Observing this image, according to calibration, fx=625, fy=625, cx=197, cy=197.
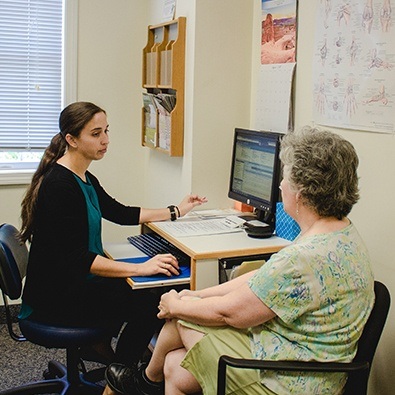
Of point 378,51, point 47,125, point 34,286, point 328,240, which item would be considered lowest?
point 34,286

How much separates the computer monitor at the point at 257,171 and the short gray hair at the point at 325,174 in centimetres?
77

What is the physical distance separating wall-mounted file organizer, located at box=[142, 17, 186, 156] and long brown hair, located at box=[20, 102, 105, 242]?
656 mm

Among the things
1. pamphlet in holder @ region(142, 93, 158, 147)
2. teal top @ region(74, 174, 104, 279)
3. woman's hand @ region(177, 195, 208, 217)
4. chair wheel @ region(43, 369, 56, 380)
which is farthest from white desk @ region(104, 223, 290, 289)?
pamphlet in holder @ region(142, 93, 158, 147)

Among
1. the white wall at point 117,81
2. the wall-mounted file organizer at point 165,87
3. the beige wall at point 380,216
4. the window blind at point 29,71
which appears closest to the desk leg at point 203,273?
the beige wall at point 380,216

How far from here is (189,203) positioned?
2947 millimetres

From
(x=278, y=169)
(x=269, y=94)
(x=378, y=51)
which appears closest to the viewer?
(x=378, y=51)

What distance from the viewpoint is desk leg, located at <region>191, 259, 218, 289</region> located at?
2359 mm

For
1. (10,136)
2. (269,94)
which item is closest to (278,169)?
(269,94)

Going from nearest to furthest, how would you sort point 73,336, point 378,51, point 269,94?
point 378,51 → point 73,336 → point 269,94

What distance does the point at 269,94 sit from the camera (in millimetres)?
2924

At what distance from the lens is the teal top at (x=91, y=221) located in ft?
8.16

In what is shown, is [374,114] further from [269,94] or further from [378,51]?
[269,94]

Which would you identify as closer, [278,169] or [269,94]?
[278,169]

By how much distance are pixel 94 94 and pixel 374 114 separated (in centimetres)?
191
